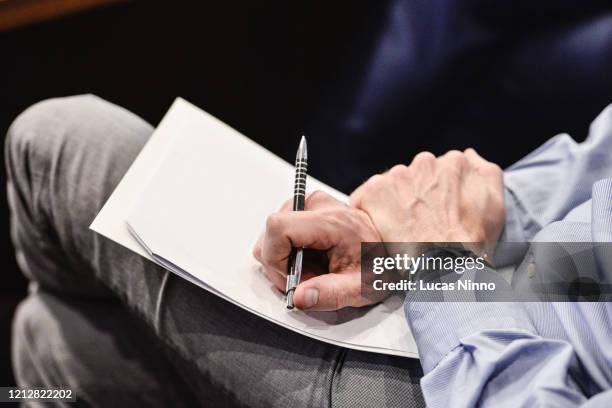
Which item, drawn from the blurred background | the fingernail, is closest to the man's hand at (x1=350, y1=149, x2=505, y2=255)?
the fingernail

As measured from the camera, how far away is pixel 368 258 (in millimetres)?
563

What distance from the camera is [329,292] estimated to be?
52 centimetres

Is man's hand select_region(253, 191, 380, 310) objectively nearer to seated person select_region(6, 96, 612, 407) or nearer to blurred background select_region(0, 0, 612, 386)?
seated person select_region(6, 96, 612, 407)

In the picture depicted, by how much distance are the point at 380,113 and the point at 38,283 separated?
0.58 meters

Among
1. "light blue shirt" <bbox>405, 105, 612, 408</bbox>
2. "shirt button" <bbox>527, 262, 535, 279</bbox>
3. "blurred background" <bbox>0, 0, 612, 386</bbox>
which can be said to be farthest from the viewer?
"blurred background" <bbox>0, 0, 612, 386</bbox>

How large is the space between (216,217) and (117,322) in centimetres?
30

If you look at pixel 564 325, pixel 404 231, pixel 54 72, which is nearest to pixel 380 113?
pixel 404 231

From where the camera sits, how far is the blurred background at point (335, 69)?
807mm

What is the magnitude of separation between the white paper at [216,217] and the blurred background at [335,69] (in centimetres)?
31

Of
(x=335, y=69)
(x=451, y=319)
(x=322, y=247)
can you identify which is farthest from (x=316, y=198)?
(x=335, y=69)

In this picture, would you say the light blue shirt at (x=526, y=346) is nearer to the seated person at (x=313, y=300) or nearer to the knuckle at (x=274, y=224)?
the seated person at (x=313, y=300)

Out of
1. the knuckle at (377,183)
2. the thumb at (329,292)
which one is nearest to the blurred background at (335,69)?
the knuckle at (377,183)

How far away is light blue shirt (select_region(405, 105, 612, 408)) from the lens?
450 millimetres

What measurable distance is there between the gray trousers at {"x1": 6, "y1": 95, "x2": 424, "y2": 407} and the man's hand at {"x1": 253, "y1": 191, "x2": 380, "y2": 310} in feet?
0.19
